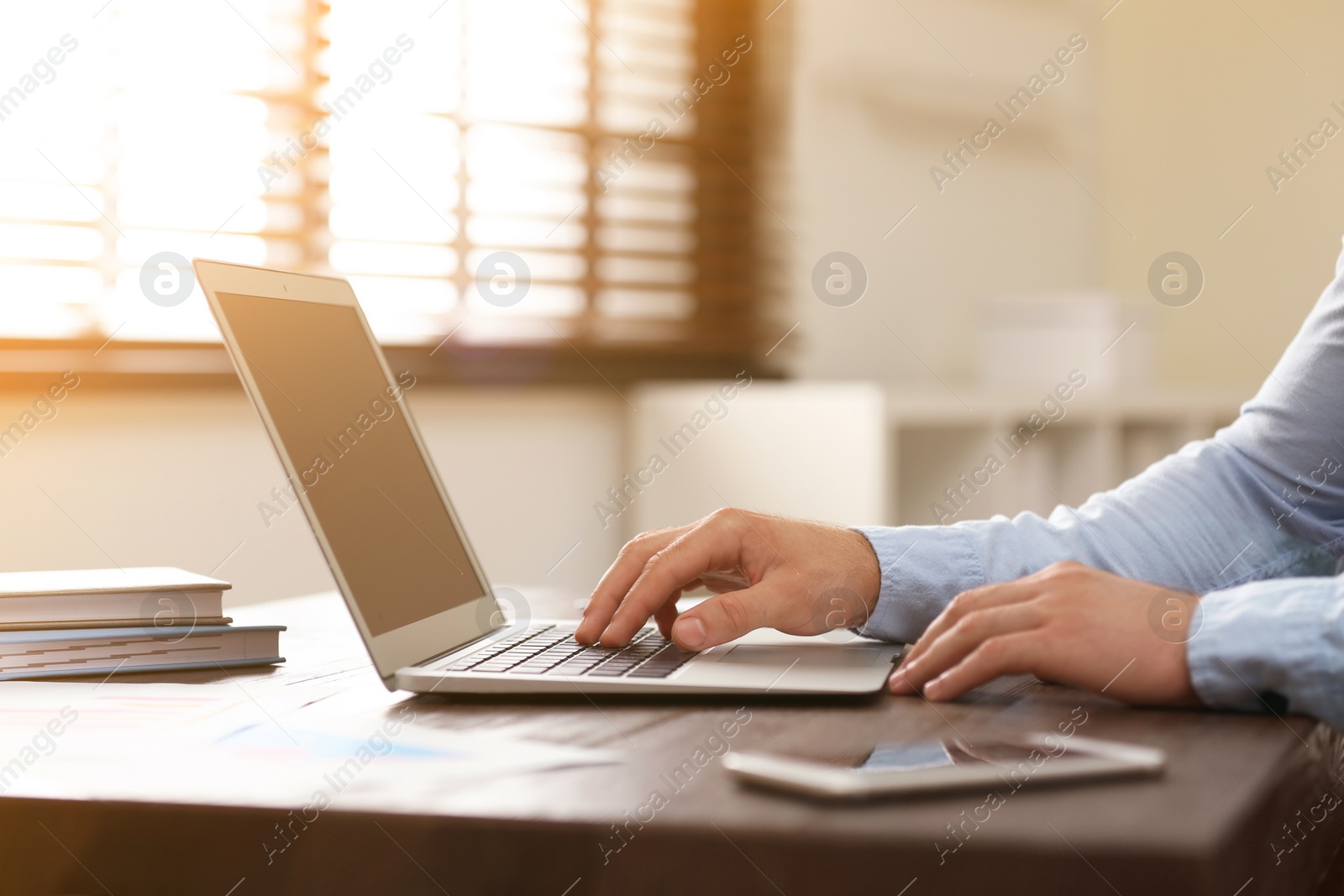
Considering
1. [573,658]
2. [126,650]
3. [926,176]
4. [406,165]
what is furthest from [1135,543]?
[926,176]

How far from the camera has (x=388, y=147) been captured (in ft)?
6.55

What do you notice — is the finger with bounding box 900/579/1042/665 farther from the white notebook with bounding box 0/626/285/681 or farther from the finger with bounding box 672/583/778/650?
the white notebook with bounding box 0/626/285/681

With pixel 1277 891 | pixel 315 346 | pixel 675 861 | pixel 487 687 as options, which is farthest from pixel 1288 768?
pixel 315 346

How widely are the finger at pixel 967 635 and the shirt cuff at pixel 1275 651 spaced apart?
0.26ft

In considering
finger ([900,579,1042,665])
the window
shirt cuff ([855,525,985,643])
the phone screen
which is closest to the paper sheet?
the phone screen

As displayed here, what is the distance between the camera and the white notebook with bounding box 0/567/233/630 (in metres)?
0.79

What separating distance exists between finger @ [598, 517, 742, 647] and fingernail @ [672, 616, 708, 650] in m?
0.04

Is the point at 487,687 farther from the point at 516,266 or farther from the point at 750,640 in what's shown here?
the point at 516,266

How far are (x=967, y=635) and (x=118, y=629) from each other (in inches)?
20.3

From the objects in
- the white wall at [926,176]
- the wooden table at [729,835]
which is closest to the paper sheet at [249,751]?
the wooden table at [729,835]

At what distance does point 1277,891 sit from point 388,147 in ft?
5.76

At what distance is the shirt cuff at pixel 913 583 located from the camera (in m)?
0.85

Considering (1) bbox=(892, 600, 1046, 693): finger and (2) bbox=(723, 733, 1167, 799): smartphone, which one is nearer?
(2) bbox=(723, 733, 1167, 799): smartphone

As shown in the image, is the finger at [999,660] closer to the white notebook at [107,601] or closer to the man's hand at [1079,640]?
the man's hand at [1079,640]
